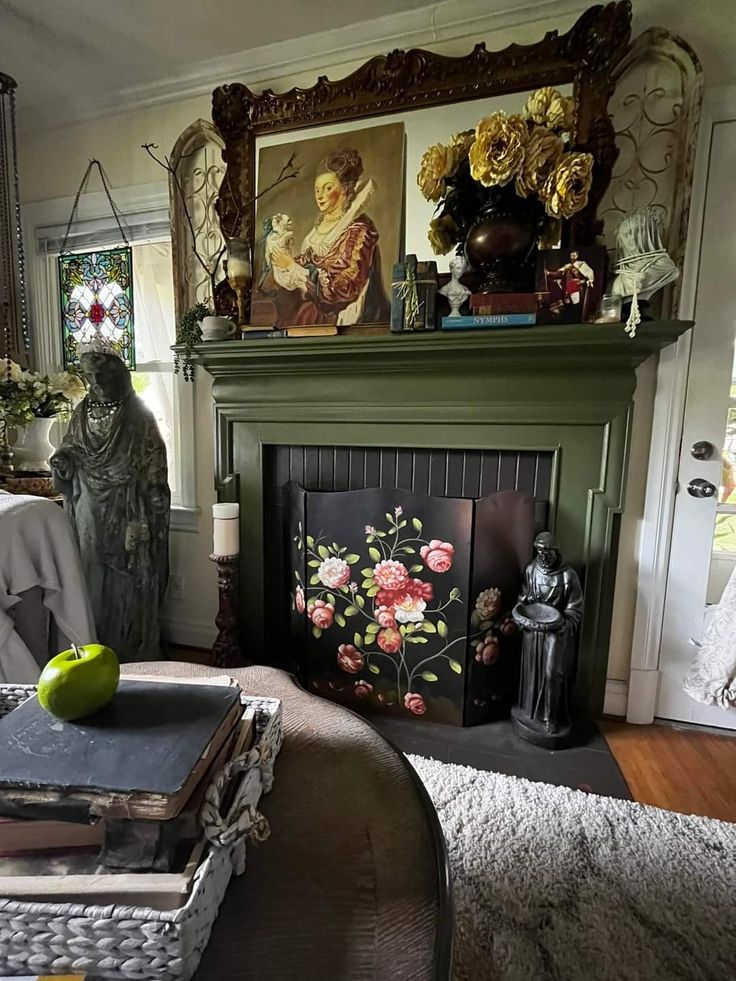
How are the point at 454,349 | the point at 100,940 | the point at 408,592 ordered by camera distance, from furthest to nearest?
the point at 408,592 < the point at 454,349 < the point at 100,940

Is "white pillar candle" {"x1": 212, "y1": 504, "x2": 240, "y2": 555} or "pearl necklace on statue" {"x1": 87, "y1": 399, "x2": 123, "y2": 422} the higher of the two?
"pearl necklace on statue" {"x1": 87, "y1": 399, "x2": 123, "y2": 422}

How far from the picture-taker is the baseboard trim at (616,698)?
6.14ft

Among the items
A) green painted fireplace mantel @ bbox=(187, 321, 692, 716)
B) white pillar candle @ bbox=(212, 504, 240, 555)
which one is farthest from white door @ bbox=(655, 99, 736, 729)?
white pillar candle @ bbox=(212, 504, 240, 555)

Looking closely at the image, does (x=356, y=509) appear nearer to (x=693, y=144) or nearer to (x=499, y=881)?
(x=499, y=881)

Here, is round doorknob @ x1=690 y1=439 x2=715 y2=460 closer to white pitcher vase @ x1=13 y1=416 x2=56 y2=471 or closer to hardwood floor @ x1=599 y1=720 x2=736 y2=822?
hardwood floor @ x1=599 y1=720 x2=736 y2=822

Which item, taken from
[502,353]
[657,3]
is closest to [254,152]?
[502,353]

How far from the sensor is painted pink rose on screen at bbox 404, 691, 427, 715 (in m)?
1.85

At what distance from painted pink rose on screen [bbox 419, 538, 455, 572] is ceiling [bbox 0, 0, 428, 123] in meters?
1.81

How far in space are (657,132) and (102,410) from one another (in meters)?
2.12

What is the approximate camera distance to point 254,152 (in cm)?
198

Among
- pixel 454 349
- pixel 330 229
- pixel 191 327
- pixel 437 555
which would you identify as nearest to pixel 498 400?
pixel 454 349

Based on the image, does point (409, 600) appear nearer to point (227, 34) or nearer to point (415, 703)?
point (415, 703)

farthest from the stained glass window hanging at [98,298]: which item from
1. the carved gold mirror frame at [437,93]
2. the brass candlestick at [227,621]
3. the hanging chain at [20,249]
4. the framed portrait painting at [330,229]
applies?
the brass candlestick at [227,621]

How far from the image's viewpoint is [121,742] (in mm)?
557
